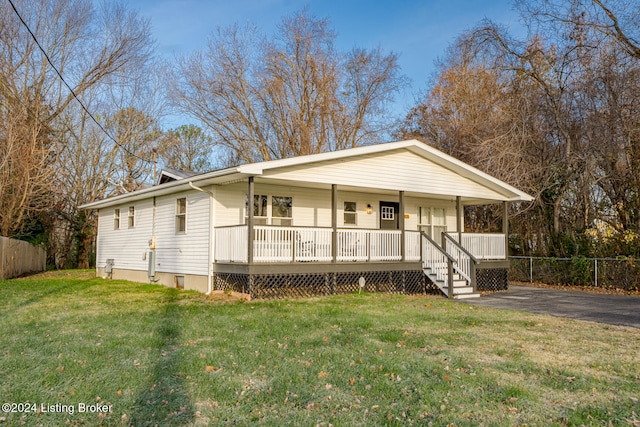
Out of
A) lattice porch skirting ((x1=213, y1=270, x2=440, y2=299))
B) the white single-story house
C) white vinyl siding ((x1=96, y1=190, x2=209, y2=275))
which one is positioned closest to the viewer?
lattice porch skirting ((x1=213, y1=270, x2=440, y2=299))

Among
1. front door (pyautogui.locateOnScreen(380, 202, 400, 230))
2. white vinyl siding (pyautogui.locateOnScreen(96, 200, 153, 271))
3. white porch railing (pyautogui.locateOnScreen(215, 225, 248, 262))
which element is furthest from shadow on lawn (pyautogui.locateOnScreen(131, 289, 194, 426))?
front door (pyautogui.locateOnScreen(380, 202, 400, 230))

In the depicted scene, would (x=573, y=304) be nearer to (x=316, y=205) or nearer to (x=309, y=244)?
(x=309, y=244)

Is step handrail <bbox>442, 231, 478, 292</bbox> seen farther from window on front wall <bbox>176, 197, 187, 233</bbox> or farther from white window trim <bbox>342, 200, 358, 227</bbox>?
window on front wall <bbox>176, 197, 187, 233</bbox>

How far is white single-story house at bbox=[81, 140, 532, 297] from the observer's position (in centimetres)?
1255

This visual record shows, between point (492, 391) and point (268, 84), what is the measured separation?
25.0 metres

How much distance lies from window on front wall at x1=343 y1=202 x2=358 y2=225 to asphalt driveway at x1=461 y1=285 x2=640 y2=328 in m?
4.81

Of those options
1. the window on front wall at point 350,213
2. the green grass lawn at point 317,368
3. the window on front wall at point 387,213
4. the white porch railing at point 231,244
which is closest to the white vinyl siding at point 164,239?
the white porch railing at point 231,244

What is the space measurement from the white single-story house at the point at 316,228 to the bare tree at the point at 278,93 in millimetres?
11618

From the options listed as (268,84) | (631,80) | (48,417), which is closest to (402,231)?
(631,80)

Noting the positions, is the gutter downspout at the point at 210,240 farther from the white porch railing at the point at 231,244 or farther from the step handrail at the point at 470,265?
the step handrail at the point at 470,265

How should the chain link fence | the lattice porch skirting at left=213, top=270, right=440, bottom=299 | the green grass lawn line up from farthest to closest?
1. the chain link fence
2. the lattice porch skirting at left=213, top=270, right=440, bottom=299
3. the green grass lawn

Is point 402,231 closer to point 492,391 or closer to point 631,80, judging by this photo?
point 631,80

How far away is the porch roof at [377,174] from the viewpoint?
41.3ft

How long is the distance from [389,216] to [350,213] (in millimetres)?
1773
